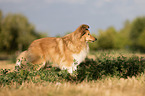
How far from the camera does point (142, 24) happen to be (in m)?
43.9

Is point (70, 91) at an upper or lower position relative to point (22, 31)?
lower

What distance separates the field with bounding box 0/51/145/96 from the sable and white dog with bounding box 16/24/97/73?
1.50 ft

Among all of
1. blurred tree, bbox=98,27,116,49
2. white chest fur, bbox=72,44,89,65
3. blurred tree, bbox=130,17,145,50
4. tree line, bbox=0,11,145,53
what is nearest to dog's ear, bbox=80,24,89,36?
white chest fur, bbox=72,44,89,65

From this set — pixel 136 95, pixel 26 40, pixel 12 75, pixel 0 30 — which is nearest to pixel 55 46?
pixel 12 75

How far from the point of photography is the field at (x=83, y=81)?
3971 mm

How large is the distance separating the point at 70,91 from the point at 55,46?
312 cm

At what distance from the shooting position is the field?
3.97m

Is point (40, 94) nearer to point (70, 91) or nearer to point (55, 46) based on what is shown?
point (70, 91)

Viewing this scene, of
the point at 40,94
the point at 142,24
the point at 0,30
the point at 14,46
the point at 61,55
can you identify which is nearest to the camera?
the point at 40,94

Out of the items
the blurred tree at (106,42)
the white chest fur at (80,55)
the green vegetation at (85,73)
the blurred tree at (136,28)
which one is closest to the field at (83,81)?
the green vegetation at (85,73)

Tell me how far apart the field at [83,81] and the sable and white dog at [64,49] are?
1.50 feet

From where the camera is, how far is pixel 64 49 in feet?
22.1

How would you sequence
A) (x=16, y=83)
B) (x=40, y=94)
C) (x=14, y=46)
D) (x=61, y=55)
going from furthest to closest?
(x=14, y=46)
(x=61, y=55)
(x=16, y=83)
(x=40, y=94)

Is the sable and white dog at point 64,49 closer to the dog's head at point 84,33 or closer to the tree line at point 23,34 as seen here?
the dog's head at point 84,33
